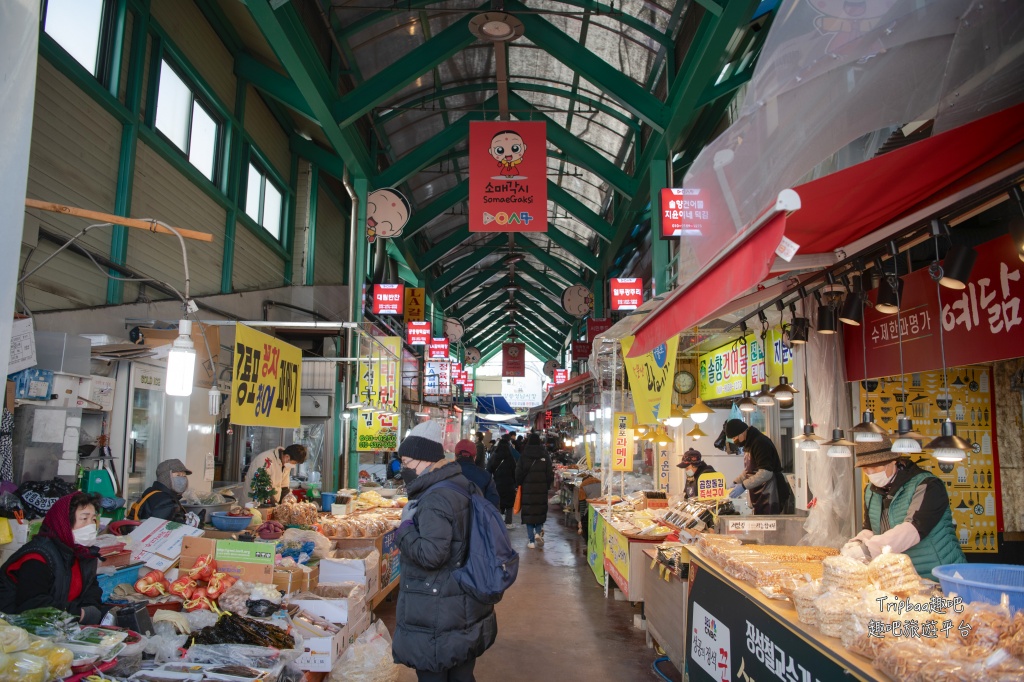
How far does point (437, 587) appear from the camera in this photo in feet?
11.5

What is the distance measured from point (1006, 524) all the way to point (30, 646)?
7017mm

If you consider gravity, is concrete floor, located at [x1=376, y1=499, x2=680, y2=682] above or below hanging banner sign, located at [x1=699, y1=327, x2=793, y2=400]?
below

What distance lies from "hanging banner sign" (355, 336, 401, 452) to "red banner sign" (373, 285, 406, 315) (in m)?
2.62

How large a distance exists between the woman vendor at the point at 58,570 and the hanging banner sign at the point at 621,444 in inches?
260

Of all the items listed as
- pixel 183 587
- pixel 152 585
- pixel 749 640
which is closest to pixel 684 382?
pixel 749 640

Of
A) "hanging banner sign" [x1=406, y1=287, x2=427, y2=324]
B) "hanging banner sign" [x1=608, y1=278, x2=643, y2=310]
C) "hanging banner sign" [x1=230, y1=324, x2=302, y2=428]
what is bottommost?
"hanging banner sign" [x1=230, y1=324, x2=302, y2=428]

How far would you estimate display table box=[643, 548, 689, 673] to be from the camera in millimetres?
5148

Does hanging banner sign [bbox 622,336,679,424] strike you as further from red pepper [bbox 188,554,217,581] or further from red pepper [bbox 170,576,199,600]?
red pepper [bbox 170,576,199,600]

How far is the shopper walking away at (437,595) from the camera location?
3.45 m

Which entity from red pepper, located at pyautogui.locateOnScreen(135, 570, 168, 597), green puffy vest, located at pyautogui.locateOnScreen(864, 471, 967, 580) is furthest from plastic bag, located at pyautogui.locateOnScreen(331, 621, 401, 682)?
green puffy vest, located at pyautogui.locateOnScreen(864, 471, 967, 580)

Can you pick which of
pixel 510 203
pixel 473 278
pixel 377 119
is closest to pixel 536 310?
pixel 473 278

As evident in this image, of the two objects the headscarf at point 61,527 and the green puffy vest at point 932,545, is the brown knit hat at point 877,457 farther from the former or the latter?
the headscarf at point 61,527

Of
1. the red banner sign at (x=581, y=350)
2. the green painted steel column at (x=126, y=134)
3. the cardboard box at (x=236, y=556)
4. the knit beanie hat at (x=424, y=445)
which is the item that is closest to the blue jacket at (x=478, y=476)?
the cardboard box at (x=236, y=556)

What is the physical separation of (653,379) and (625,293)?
274 inches
